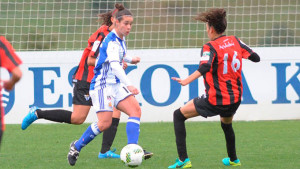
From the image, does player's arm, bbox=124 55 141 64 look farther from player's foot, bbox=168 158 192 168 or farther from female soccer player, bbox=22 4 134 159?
player's foot, bbox=168 158 192 168

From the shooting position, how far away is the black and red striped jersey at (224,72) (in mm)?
6828

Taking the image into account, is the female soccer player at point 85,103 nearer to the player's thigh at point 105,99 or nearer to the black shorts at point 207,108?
the player's thigh at point 105,99

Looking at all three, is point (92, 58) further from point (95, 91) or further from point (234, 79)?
point (234, 79)

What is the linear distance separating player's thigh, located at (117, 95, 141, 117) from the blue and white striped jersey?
220 millimetres

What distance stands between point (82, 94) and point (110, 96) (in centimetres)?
125

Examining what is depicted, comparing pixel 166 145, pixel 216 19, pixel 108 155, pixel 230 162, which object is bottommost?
pixel 166 145

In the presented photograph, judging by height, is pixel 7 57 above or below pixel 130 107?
above

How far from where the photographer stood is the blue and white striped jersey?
681 centimetres

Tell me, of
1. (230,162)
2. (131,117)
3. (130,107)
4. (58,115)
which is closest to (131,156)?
(131,117)

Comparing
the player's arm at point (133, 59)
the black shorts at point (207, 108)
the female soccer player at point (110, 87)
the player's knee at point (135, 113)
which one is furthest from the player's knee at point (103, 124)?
the black shorts at point (207, 108)

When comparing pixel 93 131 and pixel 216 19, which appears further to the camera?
pixel 93 131

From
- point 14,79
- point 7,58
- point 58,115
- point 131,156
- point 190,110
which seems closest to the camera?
point 14,79

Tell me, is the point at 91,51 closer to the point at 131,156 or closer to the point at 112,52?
the point at 112,52

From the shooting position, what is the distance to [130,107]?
6.89 m
